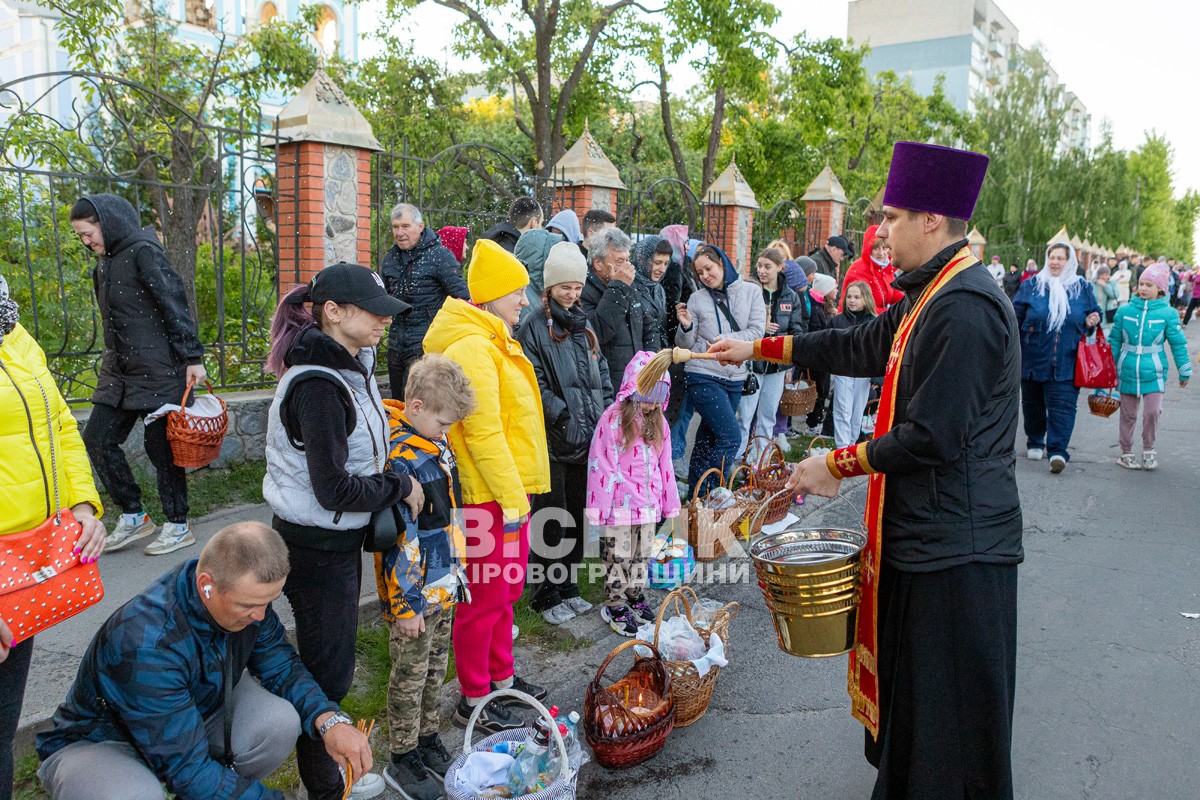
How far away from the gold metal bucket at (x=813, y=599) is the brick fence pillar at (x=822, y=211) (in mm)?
13092

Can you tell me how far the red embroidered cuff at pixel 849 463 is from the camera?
2.65 metres

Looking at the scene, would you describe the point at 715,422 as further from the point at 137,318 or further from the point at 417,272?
the point at 137,318

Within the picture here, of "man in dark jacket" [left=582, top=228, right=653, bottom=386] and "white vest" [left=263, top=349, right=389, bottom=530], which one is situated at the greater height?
"man in dark jacket" [left=582, top=228, right=653, bottom=386]

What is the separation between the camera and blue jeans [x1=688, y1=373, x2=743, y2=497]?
20.2 feet

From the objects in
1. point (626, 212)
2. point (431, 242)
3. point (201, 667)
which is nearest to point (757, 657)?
point (201, 667)

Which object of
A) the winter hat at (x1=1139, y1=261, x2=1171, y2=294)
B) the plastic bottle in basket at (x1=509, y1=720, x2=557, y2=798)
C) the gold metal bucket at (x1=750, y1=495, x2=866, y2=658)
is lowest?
the plastic bottle in basket at (x1=509, y1=720, x2=557, y2=798)

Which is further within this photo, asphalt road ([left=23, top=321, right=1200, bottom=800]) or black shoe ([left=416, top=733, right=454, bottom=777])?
asphalt road ([left=23, top=321, right=1200, bottom=800])

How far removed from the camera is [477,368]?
356 centimetres

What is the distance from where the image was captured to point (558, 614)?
4.73 meters

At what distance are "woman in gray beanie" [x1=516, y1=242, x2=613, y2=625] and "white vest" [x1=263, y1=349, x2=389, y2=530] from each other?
156 cm

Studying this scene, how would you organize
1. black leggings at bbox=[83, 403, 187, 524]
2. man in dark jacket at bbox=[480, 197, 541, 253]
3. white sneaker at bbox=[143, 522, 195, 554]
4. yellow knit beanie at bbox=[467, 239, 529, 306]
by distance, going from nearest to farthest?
yellow knit beanie at bbox=[467, 239, 529, 306], black leggings at bbox=[83, 403, 187, 524], white sneaker at bbox=[143, 522, 195, 554], man in dark jacket at bbox=[480, 197, 541, 253]

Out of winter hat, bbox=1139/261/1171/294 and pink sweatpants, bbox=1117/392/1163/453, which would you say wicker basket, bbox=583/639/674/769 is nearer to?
pink sweatpants, bbox=1117/392/1163/453

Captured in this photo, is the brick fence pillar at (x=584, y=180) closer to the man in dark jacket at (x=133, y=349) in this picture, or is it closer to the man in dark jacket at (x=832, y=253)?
the man in dark jacket at (x=832, y=253)

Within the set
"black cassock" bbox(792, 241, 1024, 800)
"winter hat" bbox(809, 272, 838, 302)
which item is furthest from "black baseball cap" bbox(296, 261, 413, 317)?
"winter hat" bbox(809, 272, 838, 302)
